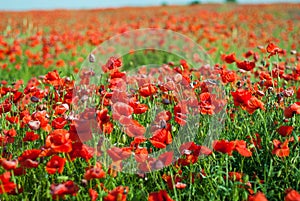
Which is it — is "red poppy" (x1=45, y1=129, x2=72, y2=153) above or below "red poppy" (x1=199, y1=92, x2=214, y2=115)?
below

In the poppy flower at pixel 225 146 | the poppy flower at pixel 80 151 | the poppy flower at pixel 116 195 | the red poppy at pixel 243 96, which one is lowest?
the poppy flower at pixel 116 195

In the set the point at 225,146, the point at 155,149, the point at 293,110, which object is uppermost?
the point at 293,110

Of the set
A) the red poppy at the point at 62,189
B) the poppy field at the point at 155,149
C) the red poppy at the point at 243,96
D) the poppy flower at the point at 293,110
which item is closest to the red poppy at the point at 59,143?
the poppy field at the point at 155,149

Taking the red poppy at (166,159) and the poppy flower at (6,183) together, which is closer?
the poppy flower at (6,183)

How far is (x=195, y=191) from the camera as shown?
205cm

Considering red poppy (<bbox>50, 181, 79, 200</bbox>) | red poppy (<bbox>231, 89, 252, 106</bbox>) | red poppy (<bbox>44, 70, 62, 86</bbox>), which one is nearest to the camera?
red poppy (<bbox>50, 181, 79, 200</bbox>)

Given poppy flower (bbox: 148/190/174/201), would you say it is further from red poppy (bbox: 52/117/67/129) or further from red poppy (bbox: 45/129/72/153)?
red poppy (bbox: 52/117/67/129)

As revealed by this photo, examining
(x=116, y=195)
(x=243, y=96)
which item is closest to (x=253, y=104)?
(x=243, y=96)

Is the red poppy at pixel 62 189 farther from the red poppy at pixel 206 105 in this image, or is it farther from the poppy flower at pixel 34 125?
the red poppy at pixel 206 105

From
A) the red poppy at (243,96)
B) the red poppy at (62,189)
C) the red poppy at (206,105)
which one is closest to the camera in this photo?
the red poppy at (62,189)

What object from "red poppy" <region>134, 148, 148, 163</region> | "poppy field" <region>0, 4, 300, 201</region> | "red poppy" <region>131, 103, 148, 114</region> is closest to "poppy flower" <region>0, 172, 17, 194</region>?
"poppy field" <region>0, 4, 300, 201</region>

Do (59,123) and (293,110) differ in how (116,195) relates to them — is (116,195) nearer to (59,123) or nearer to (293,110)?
(59,123)

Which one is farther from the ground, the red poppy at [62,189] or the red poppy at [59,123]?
the red poppy at [59,123]

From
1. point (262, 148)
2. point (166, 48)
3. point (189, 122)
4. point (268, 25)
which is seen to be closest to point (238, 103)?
point (262, 148)
